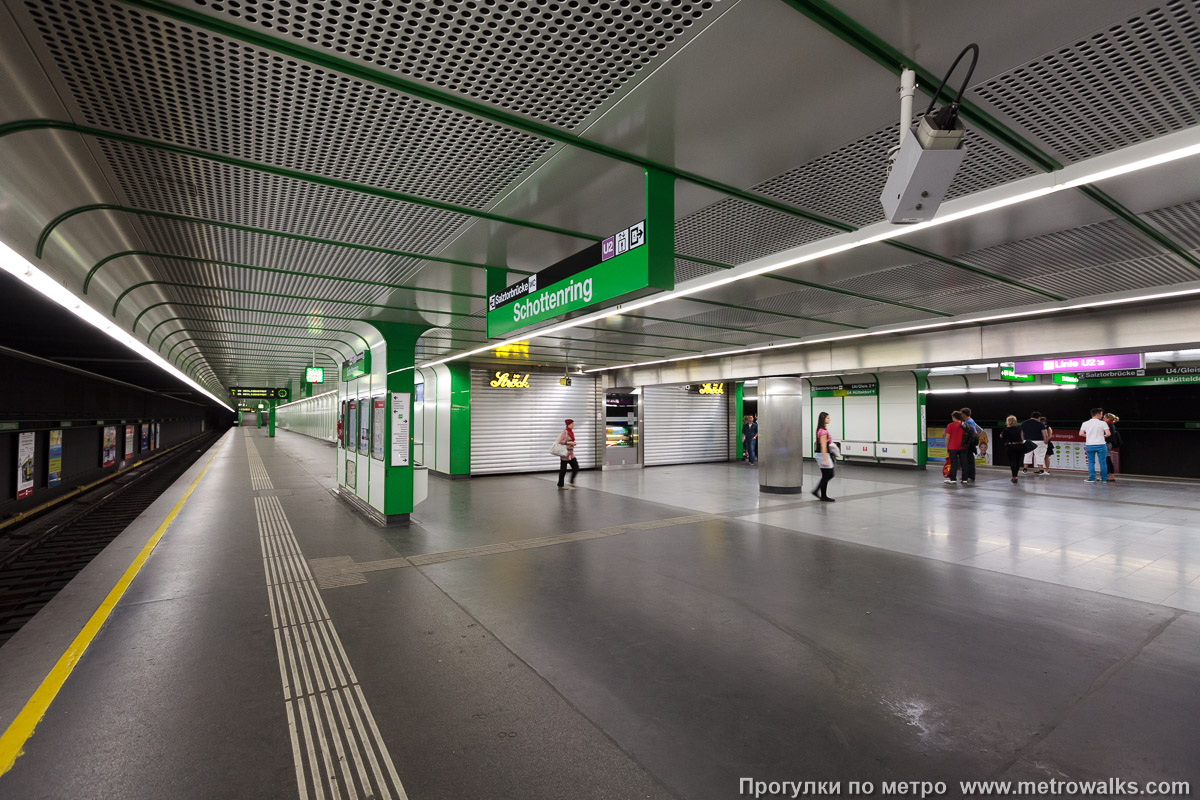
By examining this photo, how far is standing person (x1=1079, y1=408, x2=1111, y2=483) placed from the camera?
12.2 meters

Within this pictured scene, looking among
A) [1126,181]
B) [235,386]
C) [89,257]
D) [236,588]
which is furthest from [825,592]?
[235,386]

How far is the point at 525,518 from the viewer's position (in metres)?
8.67

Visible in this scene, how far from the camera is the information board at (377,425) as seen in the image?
8250 millimetres

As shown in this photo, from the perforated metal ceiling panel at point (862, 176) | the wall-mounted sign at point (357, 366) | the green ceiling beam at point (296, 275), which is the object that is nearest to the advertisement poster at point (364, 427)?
the wall-mounted sign at point (357, 366)

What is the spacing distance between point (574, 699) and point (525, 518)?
18.9 feet

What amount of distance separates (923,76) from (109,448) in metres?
18.9

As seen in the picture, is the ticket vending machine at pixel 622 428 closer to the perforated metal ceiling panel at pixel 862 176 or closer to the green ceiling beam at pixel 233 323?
the green ceiling beam at pixel 233 323

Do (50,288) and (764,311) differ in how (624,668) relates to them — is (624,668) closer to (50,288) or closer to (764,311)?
(50,288)

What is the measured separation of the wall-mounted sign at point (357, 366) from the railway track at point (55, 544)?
14.6 ft

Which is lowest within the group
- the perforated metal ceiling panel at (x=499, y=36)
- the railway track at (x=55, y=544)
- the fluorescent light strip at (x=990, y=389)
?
the railway track at (x=55, y=544)

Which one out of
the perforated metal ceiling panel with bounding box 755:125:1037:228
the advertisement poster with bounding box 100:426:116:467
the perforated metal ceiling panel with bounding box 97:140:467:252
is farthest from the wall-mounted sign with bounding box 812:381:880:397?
the advertisement poster with bounding box 100:426:116:467

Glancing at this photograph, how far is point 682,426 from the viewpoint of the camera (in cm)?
1914

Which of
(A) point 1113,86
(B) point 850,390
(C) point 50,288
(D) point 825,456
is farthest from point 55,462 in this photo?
(B) point 850,390

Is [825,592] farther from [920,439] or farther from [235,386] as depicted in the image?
[235,386]
